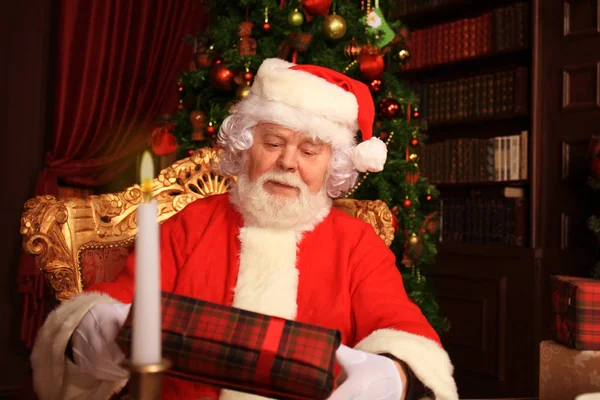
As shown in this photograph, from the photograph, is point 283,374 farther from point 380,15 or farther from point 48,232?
point 380,15

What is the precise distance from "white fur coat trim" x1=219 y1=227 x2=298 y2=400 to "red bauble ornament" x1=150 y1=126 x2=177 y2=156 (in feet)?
4.74

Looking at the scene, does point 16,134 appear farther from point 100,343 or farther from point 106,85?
point 100,343

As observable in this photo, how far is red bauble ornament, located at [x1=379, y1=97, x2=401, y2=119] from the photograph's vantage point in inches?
120

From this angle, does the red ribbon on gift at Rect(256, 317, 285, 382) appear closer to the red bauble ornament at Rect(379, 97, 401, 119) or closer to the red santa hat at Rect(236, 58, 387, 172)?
the red santa hat at Rect(236, 58, 387, 172)

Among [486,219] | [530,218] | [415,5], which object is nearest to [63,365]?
[530,218]

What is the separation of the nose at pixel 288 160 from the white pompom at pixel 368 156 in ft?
0.70

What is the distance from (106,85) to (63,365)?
2.61 m

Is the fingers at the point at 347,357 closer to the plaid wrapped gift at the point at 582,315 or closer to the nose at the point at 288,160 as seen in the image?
the plaid wrapped gift at the point at 582,315

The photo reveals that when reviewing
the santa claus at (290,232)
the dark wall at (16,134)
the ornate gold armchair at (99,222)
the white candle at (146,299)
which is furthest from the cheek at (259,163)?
the dark wall at (16,134)

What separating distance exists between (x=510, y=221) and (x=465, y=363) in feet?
3.01

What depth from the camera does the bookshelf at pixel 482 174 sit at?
3650mm

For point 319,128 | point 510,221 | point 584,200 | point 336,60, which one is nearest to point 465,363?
point 510,221

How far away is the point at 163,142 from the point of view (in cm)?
311

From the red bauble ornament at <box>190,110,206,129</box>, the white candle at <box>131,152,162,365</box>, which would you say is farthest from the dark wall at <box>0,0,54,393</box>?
the white candle at <box>131,152,162,365</box>
